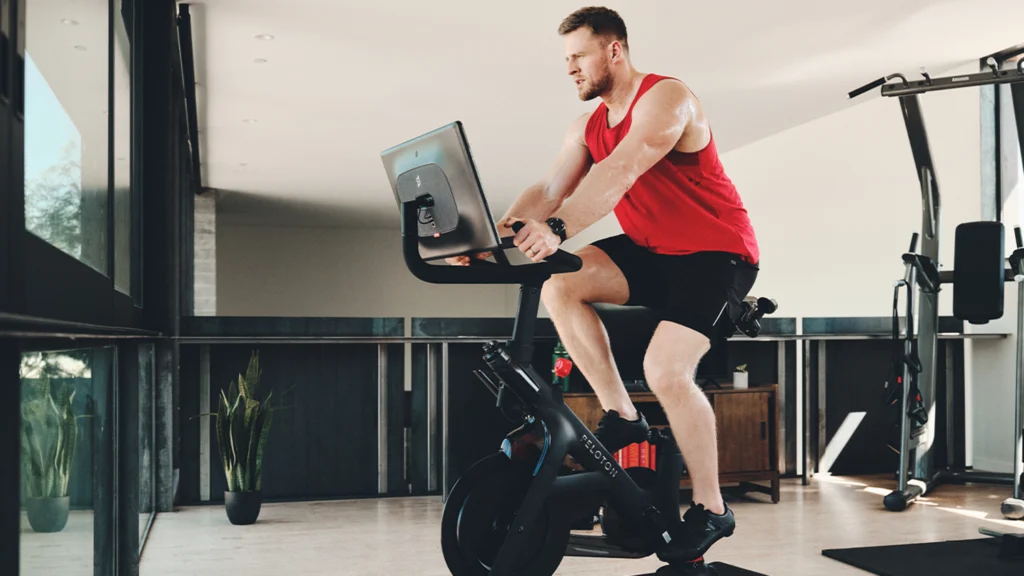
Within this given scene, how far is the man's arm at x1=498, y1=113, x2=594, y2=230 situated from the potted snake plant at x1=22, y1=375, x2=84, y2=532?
129 centimetres

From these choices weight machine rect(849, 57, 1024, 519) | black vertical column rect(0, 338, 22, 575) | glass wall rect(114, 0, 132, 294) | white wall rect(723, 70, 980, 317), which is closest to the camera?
black vertical column rect(0, 338, 22, 575)

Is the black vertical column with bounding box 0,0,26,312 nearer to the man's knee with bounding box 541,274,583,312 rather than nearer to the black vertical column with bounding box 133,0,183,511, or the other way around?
the man's knee with bounding box 541,274,583,312

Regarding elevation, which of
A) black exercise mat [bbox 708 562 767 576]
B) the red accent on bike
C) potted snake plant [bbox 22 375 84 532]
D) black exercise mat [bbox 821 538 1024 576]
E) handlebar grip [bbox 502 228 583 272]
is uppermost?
handlebar grip [bbox 502 228 583 272]

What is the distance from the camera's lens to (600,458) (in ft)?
7.38

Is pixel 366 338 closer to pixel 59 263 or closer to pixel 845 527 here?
pixel 845 527

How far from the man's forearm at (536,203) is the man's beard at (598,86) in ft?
1.03

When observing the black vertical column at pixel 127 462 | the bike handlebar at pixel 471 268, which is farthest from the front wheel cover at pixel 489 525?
the black vertical column at pixel 127 462

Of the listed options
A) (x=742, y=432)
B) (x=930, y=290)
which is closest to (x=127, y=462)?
(x=742, y=432)

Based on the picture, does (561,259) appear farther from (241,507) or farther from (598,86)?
(241,507)

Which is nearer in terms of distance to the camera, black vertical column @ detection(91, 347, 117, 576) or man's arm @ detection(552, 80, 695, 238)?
black vertical column @ detection(91, 347, 117, 576)

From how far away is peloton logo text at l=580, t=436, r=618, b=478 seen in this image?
2236mm

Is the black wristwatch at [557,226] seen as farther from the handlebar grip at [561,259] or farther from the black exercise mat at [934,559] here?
the black exercise mat at [934,559]

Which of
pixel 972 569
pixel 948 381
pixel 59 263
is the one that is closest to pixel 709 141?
pixel 59 263

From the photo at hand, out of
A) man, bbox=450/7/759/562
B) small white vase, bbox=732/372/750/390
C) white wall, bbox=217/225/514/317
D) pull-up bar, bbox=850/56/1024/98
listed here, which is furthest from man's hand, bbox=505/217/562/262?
white wall, bbox=217/225/514/317
